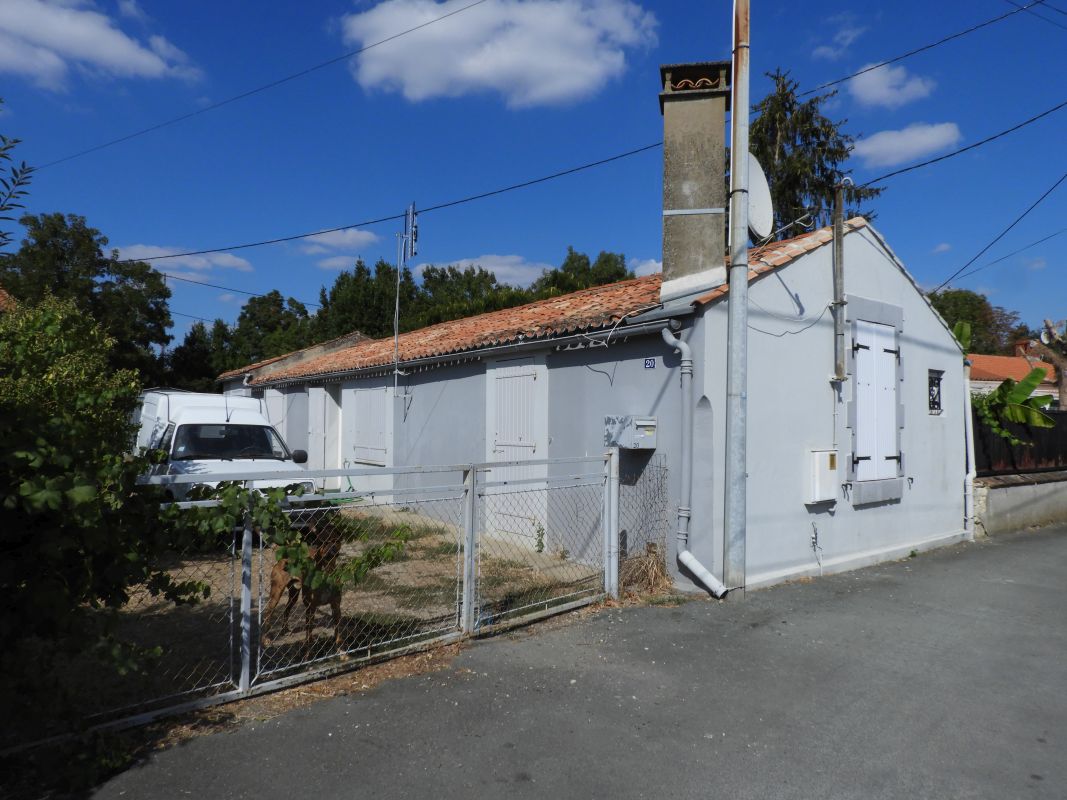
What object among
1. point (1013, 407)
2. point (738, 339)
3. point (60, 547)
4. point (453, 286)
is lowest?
point (60, 547)

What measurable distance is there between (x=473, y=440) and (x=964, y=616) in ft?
20.7

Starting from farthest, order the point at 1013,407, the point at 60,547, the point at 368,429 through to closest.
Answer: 1. the point at 368,429
2. the point at 1013,407
3. the point at 60,547

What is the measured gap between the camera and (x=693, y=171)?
7887mm

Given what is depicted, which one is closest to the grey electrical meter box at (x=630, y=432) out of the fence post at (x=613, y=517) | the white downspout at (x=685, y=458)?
the white downspout at (x=685, y=458)

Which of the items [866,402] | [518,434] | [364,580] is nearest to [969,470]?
[866,402]

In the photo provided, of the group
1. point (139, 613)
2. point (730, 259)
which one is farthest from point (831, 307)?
point (139, 613)

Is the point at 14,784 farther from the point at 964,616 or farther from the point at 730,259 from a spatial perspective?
the point at 964,616

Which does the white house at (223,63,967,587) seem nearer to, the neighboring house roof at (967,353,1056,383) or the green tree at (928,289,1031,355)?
the neighboring house roof at (967,353,1056,383)

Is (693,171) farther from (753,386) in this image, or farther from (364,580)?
(364,580)

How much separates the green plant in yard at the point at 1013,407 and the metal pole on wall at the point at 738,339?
308 inches

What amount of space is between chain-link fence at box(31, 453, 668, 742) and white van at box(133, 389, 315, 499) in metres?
2.07

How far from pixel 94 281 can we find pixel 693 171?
21228 mm

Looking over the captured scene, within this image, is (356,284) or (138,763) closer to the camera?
(138,763)

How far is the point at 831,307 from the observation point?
28.0 feet
